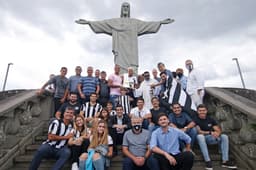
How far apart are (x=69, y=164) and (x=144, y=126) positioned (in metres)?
1.45

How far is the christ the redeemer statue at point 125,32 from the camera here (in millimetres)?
9203

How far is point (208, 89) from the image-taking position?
554cm

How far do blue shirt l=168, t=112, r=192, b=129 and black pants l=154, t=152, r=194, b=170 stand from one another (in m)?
0.98

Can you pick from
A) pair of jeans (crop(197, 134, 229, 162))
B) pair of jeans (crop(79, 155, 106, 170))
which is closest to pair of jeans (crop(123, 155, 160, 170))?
pair of jeans (crop(79, 155, 106, 170))

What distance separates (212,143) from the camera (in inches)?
162

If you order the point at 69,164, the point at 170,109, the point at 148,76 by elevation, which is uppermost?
the point at 148,76

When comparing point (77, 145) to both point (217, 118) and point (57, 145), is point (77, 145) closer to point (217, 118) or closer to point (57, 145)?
point (57, 145)

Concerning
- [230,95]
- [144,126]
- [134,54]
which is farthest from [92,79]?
[134,54]

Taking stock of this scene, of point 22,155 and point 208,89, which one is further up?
point 208,89

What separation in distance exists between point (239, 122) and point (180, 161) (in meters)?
1.49

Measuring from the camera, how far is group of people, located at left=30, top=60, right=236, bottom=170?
3.49 m

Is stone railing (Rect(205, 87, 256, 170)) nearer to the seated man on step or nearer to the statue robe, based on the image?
the seated man on step

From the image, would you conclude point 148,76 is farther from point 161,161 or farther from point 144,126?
point 161,161

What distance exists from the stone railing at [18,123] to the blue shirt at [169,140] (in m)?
2.31
